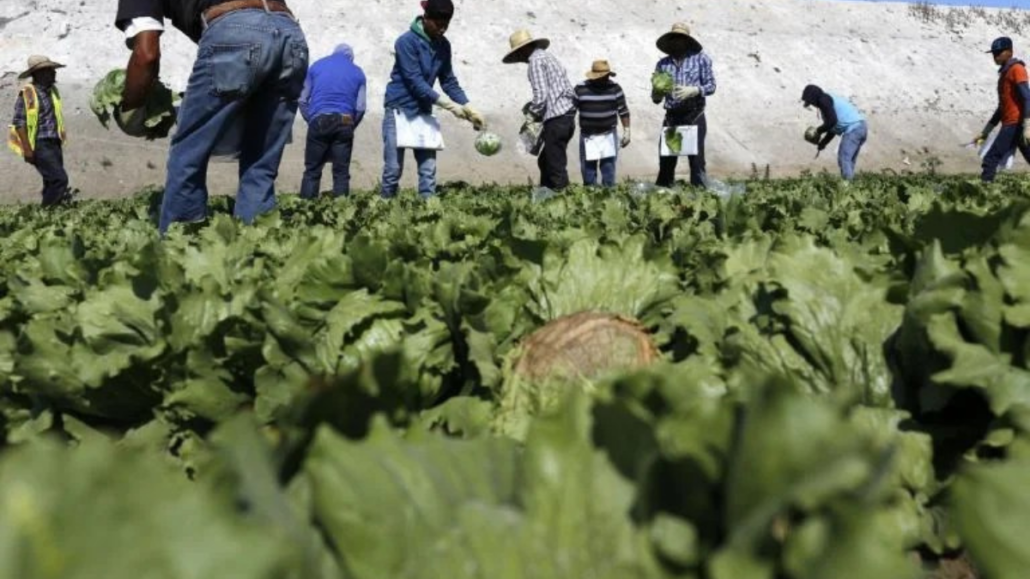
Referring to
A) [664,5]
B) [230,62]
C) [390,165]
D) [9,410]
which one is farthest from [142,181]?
[664,5]

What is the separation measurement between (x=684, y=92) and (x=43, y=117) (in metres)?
7.77

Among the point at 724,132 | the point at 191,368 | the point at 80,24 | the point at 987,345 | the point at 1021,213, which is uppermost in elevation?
the point at 1021,213

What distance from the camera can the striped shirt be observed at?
11.9 m

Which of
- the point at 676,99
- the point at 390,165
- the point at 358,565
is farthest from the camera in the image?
the point at 676,99

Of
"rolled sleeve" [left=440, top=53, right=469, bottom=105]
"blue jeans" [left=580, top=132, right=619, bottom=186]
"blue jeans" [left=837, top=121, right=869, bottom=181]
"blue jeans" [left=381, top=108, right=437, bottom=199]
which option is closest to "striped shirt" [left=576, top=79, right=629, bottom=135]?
"blue jeans" [left=580, top=132, right=619, bottom=186]

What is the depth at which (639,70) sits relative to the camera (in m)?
38.0

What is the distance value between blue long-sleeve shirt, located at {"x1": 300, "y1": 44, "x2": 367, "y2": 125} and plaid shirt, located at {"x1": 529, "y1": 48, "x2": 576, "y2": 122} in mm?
1910

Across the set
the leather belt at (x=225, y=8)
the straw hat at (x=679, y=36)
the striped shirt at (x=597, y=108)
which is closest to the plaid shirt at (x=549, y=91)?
the striped shirt at (x=597, y=108)

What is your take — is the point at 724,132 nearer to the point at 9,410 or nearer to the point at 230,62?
the point at 230,62

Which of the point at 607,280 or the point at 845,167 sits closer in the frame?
the point at 607,280

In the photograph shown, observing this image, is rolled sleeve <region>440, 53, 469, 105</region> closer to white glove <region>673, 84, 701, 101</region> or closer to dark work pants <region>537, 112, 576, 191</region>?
Answer: dark work pants <region>537, 112, 576, 191</region>

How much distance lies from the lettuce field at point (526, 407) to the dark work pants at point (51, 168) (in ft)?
29.2

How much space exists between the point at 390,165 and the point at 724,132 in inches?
1092

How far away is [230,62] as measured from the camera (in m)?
5.48
